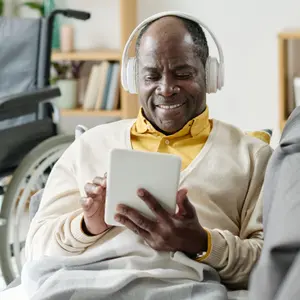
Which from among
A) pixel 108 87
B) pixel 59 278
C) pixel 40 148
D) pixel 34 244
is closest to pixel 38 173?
pixel 40 148

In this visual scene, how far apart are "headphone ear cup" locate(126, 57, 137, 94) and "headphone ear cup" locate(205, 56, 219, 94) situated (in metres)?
0.15

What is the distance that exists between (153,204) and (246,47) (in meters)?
2.38

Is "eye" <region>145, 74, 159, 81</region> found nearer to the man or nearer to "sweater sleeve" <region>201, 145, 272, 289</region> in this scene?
the man

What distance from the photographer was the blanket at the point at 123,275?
120 centimetres

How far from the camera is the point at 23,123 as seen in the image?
2.46 m

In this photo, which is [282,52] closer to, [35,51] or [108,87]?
[108,87]

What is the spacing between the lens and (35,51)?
2662 millimetres

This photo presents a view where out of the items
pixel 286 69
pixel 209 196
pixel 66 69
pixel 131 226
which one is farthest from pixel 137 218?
pixel 66 69

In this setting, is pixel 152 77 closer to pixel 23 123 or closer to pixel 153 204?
pixel 153 204

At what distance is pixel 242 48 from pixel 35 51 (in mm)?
1218

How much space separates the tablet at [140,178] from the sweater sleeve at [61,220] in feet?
0.38

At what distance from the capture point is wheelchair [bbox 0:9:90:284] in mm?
2215

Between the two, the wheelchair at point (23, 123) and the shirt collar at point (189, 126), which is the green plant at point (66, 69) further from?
the shirt collar at point (189, 126)

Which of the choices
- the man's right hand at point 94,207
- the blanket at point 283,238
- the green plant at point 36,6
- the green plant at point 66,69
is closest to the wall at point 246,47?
the green plant at point 66,69
